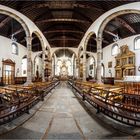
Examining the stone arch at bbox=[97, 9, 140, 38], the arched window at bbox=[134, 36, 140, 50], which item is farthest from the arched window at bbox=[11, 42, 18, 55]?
the arched window at bbox=[134, 36, 140, 50]

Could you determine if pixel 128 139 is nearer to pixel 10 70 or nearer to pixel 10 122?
pixel 10 122

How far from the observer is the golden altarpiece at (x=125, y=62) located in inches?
821

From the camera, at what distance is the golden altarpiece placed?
68.4ft

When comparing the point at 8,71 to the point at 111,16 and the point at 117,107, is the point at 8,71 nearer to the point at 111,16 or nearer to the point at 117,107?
the point at 111,16

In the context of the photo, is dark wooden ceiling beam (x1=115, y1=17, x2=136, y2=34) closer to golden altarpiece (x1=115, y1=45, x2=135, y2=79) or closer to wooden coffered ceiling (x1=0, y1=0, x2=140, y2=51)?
wooden coffered ceiling (x1=0, y1=0, x2=140, y2=51)

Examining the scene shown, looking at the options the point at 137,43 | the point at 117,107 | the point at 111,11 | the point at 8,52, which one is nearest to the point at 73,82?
the point at 111,11

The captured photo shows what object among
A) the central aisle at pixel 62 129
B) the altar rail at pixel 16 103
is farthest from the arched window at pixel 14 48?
the central aisle at pixel 62 129

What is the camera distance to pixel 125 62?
22078mm

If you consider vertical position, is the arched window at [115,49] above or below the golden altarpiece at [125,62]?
above

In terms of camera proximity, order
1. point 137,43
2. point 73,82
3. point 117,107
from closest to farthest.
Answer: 1. point 117,107
2. point 73,82
3. point 137,43

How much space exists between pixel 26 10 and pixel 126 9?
905 centimetres

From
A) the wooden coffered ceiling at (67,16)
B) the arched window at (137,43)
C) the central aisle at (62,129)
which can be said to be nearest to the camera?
the central aisle at (62,129)

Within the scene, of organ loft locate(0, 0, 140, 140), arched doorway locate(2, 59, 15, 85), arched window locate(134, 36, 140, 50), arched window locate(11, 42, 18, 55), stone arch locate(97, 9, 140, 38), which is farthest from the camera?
arched window locate(11, 42, 18, 55)

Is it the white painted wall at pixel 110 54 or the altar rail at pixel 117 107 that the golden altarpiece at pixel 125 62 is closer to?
the white painted wall at pixel 110 54
